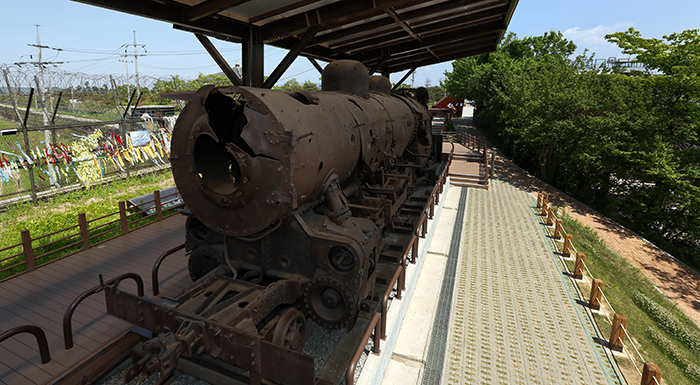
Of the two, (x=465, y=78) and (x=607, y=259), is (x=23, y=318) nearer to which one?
(x=607, y=259)

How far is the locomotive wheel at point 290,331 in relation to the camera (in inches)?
174

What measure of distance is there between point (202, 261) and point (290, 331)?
2.16 meters

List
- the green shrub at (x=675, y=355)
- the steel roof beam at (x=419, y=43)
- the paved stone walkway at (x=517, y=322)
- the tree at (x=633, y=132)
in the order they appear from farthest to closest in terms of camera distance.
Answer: the tree at (x=633, y=132)
the steel roof beam at (x=419, y=43)
the green shrub at (x=675, y=355)
the paved stone walkway at (x=517, y=322)

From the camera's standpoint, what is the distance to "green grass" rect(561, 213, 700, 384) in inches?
333

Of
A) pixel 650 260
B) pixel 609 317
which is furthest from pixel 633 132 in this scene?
pixel 609 317

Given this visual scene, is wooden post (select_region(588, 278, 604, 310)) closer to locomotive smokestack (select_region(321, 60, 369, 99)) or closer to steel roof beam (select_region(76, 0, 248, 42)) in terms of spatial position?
locomotive smokestack (select_region(321, 60, 369, 99))

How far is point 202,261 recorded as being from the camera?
19.3 feet

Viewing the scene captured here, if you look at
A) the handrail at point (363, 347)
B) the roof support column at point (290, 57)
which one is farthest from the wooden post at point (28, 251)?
the handrail at point (363, 347)

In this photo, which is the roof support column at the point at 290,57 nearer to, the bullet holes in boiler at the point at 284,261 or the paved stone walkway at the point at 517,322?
the bullet holes in boiler at the point at 284,261

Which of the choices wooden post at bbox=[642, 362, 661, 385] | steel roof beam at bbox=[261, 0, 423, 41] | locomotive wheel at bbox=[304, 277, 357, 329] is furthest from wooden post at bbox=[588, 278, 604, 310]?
steel roof beam at bbox=[261, 0, 423, 41]

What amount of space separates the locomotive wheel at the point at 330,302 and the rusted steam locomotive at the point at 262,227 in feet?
0.05

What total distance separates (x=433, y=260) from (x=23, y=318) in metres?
8.11

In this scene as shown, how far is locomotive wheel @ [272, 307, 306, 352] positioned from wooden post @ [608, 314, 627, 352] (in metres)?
5.12

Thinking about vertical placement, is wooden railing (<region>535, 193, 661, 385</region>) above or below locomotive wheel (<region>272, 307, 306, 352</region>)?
below
